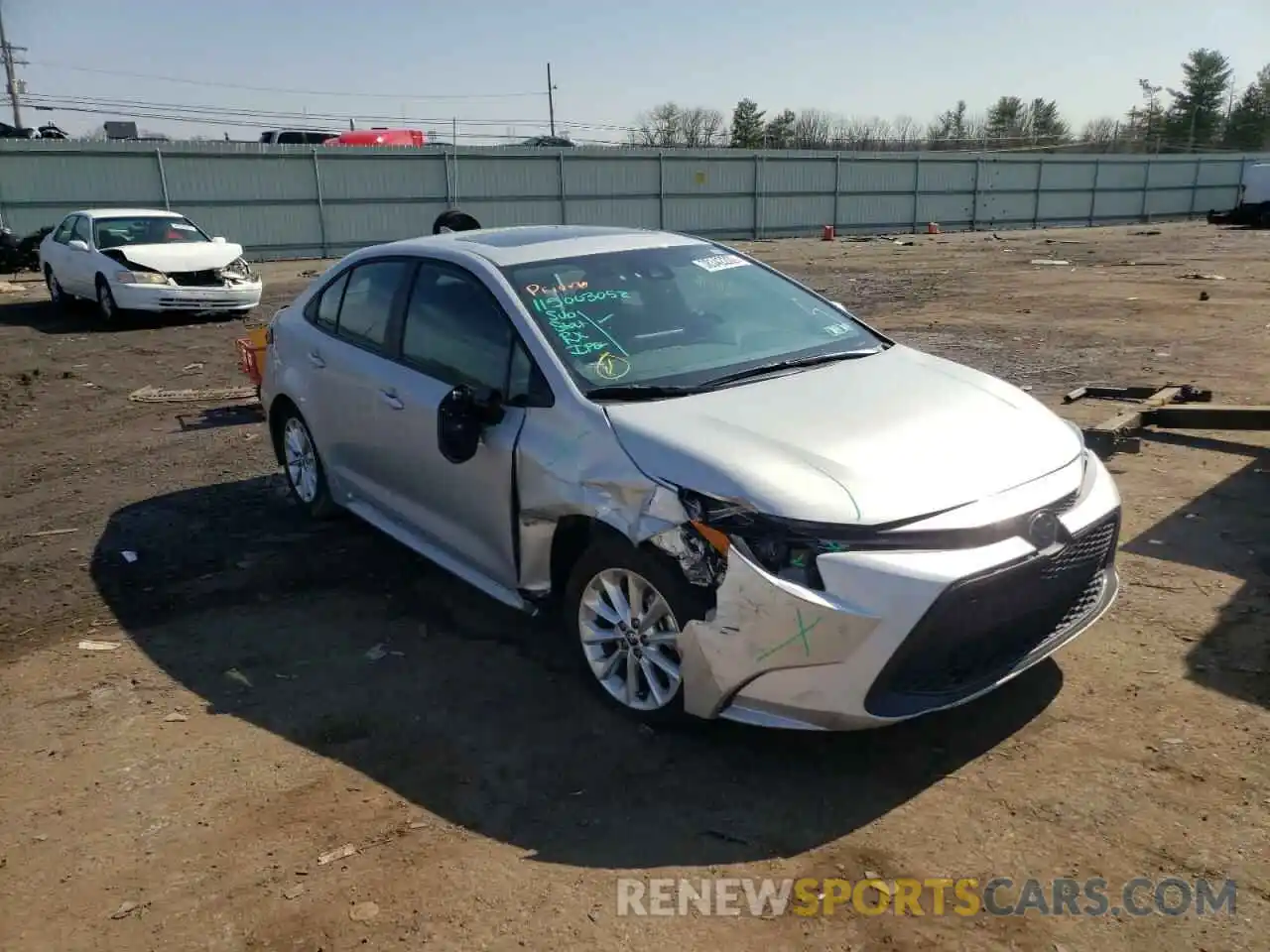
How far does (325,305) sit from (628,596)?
3.02 metres

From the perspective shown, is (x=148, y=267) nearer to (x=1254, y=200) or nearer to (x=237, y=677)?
(x=237, y=677)

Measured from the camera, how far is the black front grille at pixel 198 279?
14.2 meters

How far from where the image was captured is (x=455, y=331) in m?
4.48

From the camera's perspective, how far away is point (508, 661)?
4.23 m

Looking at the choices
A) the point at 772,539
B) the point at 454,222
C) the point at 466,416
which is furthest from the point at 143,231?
the point at 772,539

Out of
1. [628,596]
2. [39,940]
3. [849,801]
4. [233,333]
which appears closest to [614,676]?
[628,596]

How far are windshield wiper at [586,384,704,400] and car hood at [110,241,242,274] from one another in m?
12.5

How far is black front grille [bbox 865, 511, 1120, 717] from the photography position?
303cm

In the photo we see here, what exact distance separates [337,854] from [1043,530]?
248 cm

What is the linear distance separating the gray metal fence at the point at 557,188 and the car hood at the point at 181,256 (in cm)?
1066

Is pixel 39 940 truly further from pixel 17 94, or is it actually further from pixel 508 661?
pixel 17 94

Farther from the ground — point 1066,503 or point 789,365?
point 789,365

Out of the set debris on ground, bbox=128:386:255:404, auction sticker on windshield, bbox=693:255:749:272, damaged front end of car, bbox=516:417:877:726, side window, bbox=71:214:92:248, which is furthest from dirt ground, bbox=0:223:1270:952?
side window, bbox=71:214:92:248

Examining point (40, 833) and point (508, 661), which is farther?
point (508, 661)
